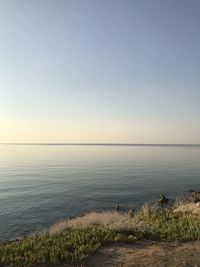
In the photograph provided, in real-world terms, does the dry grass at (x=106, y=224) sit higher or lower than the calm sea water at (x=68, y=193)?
higher

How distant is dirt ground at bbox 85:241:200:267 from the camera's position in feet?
31.2

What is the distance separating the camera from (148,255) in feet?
33.6

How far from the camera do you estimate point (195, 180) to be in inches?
2029

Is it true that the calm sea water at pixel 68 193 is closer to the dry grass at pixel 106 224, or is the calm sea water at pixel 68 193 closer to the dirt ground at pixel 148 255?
the dry grass at pixel 106 224

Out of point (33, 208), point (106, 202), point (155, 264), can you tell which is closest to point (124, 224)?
point (155, 264)

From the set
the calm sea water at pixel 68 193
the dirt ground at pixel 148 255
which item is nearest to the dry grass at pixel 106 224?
the dirt ground at pixel 148 255

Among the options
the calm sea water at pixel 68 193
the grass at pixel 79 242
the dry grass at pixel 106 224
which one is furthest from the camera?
the calm sea water at pixel 68 193

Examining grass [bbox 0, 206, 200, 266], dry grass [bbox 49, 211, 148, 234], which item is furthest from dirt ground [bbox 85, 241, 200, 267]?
dry grass [bbox 49, 211, 148, 234]

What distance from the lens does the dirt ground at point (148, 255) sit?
31.2ft

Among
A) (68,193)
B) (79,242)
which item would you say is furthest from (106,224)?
(68,193)

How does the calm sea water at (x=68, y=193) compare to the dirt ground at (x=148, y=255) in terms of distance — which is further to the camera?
the calm sea water at (x=68, y=193)

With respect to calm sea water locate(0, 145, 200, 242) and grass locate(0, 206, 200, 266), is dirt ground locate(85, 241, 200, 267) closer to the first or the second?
grass locate(0, 206, 200, 266)

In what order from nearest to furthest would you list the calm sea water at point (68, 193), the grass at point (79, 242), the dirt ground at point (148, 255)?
the dirt ground at point (148, 255) < the grass at point (79, 242) < the calm sea water at point (68, 193)

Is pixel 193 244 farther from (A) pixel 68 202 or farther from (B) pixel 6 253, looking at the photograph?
(A) pixel 68 202
